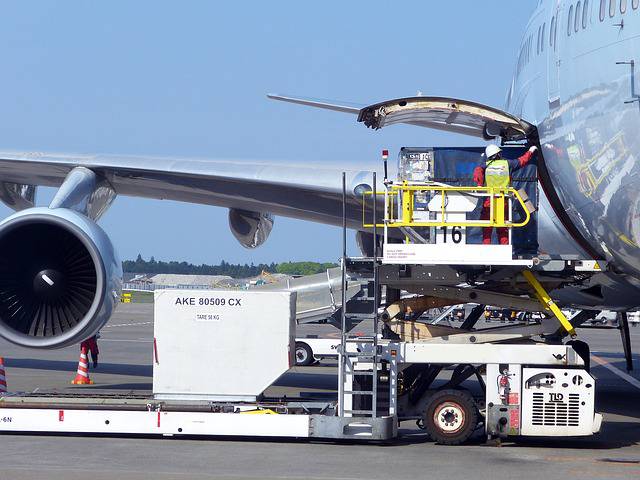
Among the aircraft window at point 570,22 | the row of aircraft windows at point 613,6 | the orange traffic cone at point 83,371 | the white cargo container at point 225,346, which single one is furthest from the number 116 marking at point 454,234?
the orange traffic cone at point 83,371

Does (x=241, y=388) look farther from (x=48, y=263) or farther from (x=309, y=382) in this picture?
(x=309, y=382)

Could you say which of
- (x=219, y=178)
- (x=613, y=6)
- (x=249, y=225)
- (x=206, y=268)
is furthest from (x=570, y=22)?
(x=206, y=268)

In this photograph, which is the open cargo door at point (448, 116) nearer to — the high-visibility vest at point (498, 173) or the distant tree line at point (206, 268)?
the high-visibility vest at point (498, 173)

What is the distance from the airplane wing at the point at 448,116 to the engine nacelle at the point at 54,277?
11.7 feet

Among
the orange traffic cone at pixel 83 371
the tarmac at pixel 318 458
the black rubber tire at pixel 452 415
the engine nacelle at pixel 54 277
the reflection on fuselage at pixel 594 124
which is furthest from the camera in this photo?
the orange traffic cone at pixel 83 371

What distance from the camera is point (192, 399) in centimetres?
1112

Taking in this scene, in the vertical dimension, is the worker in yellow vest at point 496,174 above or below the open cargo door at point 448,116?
below

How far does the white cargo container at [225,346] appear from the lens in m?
11.1

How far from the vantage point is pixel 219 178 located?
13602 millimetres

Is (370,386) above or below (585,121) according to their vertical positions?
below

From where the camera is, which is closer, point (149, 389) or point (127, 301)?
point (149, 389)

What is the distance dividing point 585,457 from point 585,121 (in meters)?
3.07

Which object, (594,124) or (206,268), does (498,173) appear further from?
(206,268)

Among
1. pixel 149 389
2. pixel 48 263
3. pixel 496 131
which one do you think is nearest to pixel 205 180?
pixel 48 263
